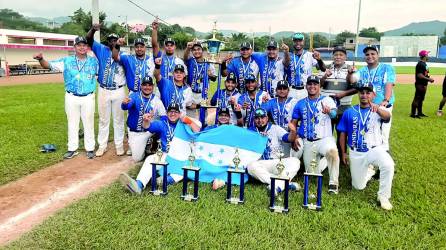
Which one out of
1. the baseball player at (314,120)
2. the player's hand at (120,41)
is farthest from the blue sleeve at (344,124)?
the player's hand at (120,41)

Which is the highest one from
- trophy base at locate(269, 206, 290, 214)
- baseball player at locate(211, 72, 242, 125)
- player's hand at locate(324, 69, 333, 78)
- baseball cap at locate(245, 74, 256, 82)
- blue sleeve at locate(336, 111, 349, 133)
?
player's hand at locate(324, 69, 333, 78)

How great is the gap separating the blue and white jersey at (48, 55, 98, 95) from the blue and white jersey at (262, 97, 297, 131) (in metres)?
3.39

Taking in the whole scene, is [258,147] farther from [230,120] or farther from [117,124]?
[117,124]

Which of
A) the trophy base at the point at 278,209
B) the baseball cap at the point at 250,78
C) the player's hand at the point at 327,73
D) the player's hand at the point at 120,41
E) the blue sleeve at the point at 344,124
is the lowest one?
the trophy base at the point at 278,209

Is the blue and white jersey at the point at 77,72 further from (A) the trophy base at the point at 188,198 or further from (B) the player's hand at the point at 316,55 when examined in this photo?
(B) the player's hand at the point at 316,55

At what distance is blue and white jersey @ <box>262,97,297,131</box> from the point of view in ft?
20.8

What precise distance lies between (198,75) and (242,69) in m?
0.97

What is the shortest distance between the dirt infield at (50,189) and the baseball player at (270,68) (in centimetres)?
295

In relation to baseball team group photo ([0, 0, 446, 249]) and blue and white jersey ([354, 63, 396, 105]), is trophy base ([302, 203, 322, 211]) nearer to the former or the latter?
baseball team group photo ([0, 0, 446, 249])

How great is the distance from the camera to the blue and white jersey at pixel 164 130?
6281 millimetres

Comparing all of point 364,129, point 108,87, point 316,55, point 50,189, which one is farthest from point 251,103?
point 50,189

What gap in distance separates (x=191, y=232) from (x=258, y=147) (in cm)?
220

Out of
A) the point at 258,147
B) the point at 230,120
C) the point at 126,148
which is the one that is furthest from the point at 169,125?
the point at 126,148

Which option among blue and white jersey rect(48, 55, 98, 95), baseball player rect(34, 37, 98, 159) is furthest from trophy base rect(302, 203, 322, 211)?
blue and white jersey rect(48, 55, 98, 95)
